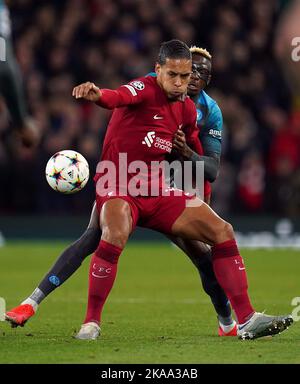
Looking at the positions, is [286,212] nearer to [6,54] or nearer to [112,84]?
[112,84]

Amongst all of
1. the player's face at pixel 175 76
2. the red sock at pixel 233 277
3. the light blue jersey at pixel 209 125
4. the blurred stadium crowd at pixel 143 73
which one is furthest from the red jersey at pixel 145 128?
the blurred stadium crowd at pixel 143 73

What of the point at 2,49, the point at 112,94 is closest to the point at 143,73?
the point at 112,94

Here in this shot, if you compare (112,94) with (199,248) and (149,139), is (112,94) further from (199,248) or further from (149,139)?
(199,248)

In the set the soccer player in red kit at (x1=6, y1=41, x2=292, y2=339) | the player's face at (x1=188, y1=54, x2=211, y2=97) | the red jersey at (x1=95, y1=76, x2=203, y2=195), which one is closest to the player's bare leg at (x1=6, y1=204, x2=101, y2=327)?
the soccer player in red kit at (x1=6, y1=41, x2=292, y2=339)

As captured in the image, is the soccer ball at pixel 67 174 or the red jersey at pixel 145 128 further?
the soccer ball at pixel 67 174

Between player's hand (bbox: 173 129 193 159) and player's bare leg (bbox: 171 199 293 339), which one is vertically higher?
player's hand (bbox: 173 129 193 159)

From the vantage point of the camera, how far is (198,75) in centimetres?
828

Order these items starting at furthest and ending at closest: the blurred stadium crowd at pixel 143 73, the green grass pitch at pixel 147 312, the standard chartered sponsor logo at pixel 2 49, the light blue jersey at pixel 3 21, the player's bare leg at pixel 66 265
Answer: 1. the blurred stadium crowd at pixel 143 73
2. the player's bare leg at pixel 66 265
3. the green grass pitch at pixel 147 312
4. the light blue jersey at pixel 3 21
5. the standard chartered sponsor logo at pixel 2 49

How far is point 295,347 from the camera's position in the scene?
23.8 ft

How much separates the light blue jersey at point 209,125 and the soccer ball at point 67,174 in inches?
37.7

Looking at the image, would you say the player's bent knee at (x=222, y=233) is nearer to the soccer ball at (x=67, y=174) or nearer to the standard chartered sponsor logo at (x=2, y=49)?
the soccer ball at (x=67, y=174)

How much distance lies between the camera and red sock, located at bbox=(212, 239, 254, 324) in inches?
300

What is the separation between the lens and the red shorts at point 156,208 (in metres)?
7.64

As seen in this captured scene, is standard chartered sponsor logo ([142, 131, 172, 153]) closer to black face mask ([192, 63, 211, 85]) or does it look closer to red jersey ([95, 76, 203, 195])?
red jersey ([95, 76, 203, 195])
